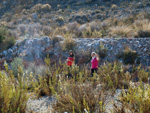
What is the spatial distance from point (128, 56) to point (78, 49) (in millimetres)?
2807

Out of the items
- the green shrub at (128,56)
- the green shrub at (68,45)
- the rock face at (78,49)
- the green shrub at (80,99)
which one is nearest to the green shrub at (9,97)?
the green shrub at (80,99)

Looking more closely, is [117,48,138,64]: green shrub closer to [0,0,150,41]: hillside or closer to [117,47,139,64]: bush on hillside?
[117,47,139,64]: bush on hillside

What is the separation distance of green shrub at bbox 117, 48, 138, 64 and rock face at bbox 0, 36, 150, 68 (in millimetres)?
312

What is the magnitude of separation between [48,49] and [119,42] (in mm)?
4297

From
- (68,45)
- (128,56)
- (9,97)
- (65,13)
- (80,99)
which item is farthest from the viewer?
(65,13)

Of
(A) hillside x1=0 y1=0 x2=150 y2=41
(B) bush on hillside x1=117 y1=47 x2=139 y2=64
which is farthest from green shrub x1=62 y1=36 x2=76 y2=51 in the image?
(A) hillside x1=0 y1=0 x2=150 y2=41

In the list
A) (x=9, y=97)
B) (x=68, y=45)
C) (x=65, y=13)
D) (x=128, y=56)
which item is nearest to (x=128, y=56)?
(x=128, y=56)

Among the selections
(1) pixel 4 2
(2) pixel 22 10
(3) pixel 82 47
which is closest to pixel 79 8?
(2) pixel 22 10

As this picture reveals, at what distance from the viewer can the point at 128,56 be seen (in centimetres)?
772

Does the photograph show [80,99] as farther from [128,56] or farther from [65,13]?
[65,13]

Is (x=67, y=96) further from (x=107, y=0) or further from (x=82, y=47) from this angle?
(x=107, y=0)

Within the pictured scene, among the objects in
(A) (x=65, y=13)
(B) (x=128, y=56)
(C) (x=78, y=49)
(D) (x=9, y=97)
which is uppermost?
(A) (x=65, y=13)

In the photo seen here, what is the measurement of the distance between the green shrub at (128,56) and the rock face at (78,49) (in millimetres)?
312

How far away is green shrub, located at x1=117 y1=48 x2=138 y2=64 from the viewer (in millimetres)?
7528
